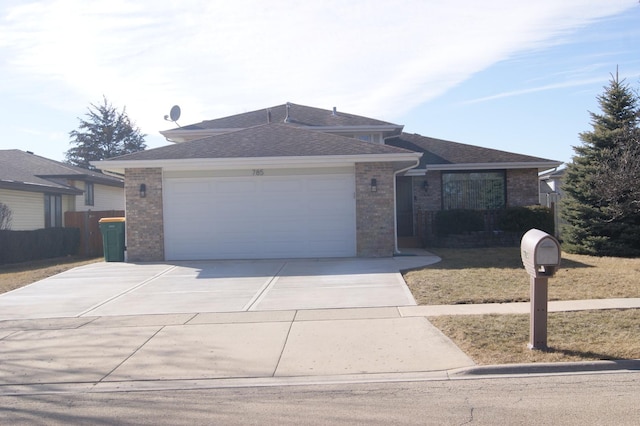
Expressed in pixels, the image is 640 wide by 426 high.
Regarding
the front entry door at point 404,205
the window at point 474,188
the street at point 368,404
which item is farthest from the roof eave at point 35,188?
the street at point 368,404

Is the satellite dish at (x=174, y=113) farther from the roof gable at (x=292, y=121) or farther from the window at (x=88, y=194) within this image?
the window at (x=88, y=194)

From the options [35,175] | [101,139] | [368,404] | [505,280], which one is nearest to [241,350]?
[368,404]

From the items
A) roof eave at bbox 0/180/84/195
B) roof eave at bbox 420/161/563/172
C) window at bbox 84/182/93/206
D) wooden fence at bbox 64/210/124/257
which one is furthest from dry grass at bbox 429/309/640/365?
window at bbox 84/182/93/206

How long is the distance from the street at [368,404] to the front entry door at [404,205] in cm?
1533

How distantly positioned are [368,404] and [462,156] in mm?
17740

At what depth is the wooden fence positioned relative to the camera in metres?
23.7

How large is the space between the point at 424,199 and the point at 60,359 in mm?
16047

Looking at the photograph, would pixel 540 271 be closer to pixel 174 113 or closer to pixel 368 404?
pixel 368 404

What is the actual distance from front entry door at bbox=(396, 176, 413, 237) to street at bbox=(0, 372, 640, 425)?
15.3m

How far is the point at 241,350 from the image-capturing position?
820cm

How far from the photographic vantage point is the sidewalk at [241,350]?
277 inches

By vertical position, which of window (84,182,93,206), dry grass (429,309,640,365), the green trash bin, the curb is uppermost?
window (84,182,93,206)

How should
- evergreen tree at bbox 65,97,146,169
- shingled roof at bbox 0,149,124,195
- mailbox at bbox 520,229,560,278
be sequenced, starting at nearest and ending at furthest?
mailbox at bbox 520,229,560,278, shingled roof at bbox 0,149,124,195, evergreen tree at bbox 65,97,146,169

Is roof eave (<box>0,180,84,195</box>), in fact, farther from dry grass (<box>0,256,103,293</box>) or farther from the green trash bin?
the green trash bin
